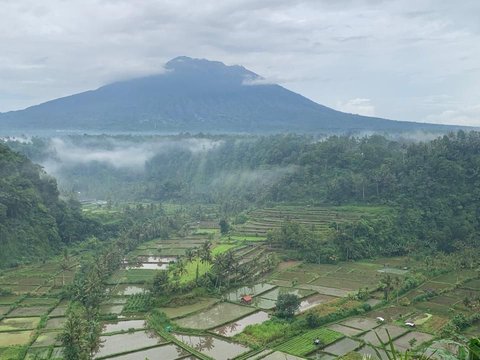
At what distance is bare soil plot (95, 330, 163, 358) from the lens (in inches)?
752

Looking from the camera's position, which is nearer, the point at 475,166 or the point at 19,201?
the point at 19,201

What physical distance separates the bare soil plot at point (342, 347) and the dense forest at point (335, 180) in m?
13.6

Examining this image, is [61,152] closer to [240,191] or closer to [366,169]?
[240,191]

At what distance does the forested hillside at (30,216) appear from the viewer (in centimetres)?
3341

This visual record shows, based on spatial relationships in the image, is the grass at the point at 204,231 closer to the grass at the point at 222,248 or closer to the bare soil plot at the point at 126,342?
the grass at the point at 222,248

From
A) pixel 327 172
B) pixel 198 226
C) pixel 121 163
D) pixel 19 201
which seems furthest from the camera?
pixel 121 163

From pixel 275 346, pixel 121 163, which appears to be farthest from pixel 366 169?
pixel 121 163

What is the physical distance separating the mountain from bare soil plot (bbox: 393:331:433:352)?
326 ft

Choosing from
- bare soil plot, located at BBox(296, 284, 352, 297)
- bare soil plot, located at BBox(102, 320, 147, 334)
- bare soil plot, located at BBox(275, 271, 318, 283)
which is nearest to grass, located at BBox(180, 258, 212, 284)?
bare soil plot, located at BBox(275, 271, 318, 283)

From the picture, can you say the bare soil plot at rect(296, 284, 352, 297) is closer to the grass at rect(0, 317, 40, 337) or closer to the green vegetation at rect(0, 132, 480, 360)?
the green vegetation at rect(0, 132, 480, 360)

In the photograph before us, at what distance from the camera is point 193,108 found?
464ft

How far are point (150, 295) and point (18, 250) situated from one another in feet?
43.7

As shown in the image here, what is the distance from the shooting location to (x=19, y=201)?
3556cm

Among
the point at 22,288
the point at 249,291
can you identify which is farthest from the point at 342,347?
the point at 22,288
